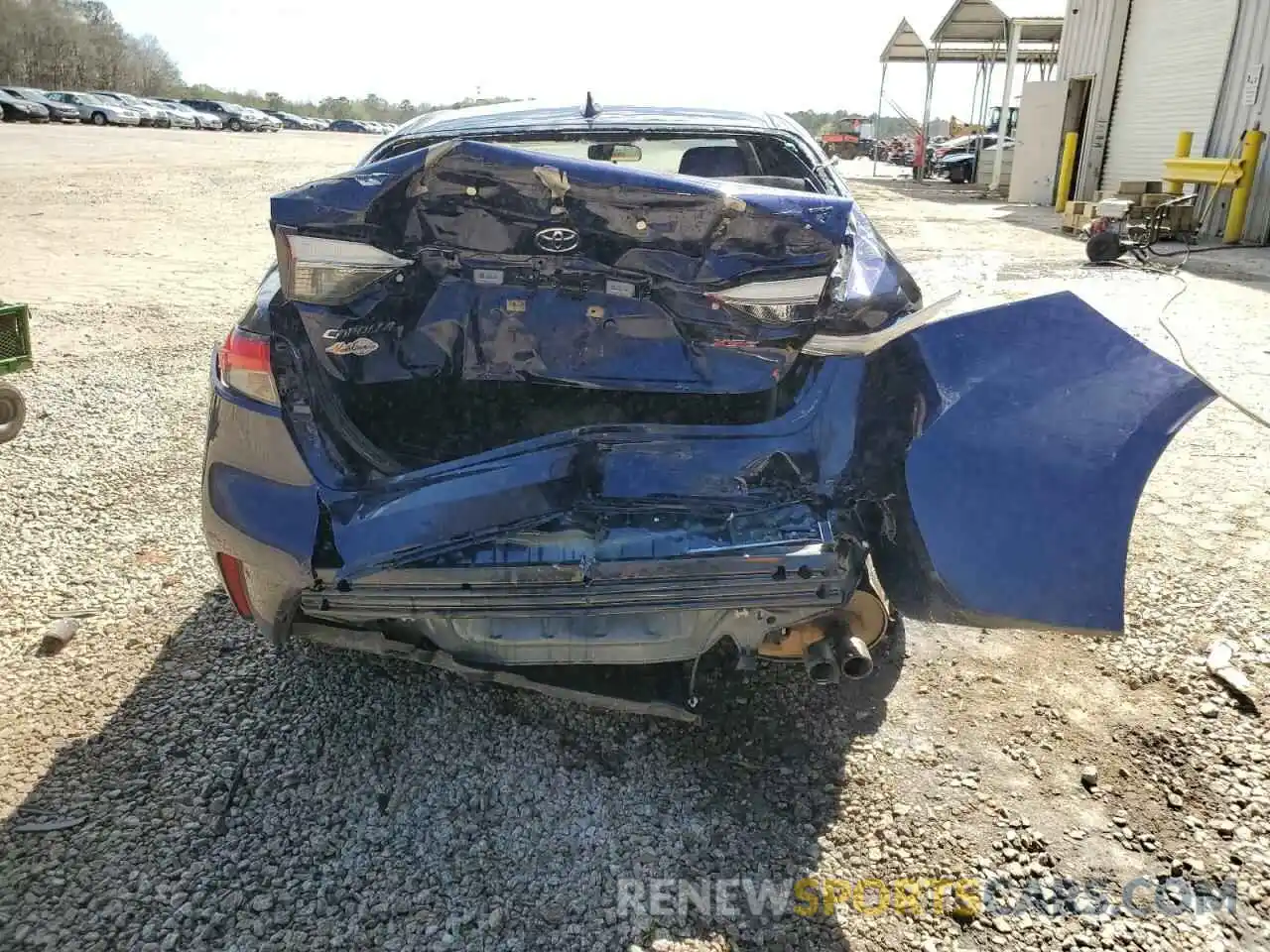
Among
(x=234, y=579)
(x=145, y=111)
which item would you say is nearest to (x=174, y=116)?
(x=145, y=111)

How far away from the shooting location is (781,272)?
2.20 meters

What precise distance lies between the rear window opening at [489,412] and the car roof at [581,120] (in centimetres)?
110

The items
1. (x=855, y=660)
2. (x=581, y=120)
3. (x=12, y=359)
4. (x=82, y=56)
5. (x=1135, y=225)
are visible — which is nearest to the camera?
(x=855, y=660)

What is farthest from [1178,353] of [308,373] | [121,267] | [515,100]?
[121,267]

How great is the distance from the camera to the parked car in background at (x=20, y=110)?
37.5 m

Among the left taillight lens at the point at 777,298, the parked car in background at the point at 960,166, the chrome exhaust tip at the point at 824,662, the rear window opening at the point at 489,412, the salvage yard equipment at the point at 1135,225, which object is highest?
the left taillight lens at the point at 777,298

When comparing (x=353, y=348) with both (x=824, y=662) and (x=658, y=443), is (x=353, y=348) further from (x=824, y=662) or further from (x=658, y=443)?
(x=824, y=662)

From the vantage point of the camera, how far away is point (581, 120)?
330 centimetres

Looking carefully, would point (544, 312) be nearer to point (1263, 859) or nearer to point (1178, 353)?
point (1178, 353)

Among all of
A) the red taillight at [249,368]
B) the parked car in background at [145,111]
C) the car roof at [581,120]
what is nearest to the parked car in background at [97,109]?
the parked car in background at [145,111]

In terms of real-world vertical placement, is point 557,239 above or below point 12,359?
above

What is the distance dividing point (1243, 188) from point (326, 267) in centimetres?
1429

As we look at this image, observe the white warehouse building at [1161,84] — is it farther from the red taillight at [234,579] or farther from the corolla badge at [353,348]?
the red taillight at [234,579]

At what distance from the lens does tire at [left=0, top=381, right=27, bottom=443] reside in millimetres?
4633
